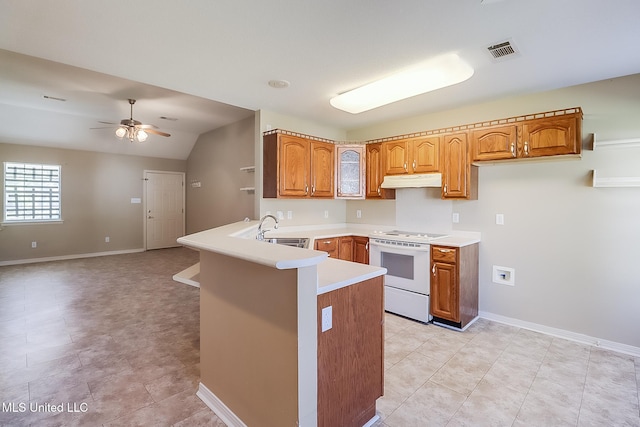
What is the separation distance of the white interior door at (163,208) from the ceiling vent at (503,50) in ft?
25.7

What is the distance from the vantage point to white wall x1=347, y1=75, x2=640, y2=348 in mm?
2740

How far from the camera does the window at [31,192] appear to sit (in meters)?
6.01

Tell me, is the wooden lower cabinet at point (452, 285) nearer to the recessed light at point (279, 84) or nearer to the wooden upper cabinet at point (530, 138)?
the wooden upper cabinet at point (530, 138)

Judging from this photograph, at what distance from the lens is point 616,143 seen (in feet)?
8.91

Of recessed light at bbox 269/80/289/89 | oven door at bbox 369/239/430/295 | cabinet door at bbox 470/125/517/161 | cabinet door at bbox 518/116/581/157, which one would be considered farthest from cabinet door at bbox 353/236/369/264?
recessed light at bbox 269/80/289/89

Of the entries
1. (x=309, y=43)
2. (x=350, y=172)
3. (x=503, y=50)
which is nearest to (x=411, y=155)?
(x=350, y=172)

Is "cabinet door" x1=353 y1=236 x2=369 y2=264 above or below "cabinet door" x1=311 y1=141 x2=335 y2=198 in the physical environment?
below

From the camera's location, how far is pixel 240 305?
5.62 feet

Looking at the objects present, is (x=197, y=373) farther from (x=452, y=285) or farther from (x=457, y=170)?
(x=457, y=170)

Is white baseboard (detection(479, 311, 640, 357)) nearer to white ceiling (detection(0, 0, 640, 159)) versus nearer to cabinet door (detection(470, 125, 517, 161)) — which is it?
cabinet door (detection(470, 125, 517, 161))

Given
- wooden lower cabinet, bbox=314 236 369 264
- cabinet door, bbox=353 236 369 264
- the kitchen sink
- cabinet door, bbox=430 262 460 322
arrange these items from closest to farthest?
cabinet door, bbox=430 262 460 322 → the kitchen sink → wooden lower cabinet, bbox=314 236 369 264 → cabinet door, bbox=353 236 369 264

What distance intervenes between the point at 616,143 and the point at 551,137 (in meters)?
0.52

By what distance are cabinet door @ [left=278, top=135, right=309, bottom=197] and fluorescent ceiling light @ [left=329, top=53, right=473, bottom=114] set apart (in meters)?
0.93

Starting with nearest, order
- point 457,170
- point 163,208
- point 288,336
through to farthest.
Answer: point 288,336 → point 457,170 → point 163,208
